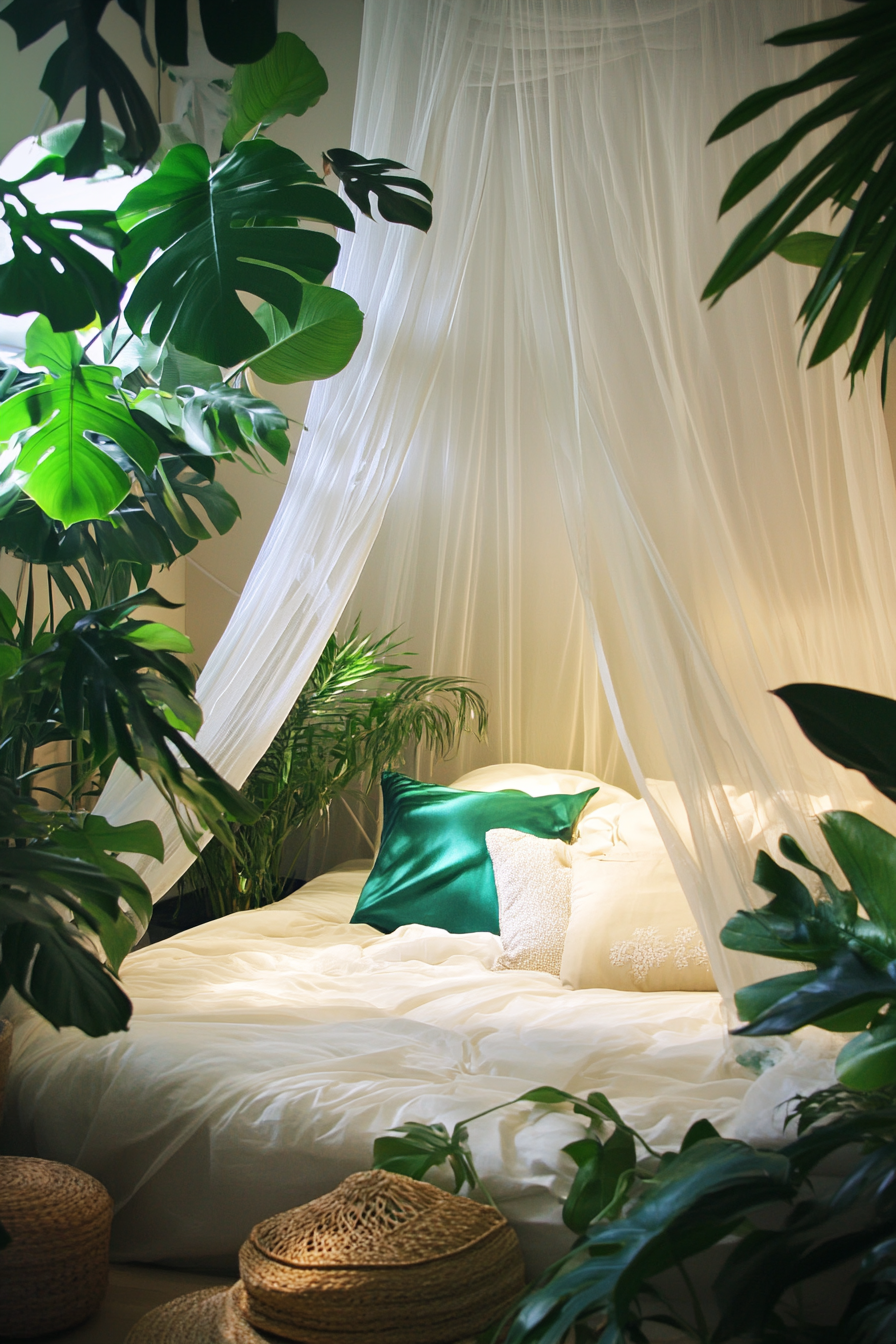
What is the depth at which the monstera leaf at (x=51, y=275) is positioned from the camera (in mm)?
1628

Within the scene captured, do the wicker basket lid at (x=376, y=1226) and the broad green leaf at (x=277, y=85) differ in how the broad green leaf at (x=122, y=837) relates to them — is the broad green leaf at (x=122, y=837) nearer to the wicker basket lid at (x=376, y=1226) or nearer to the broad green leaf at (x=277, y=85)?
the wicker basket lid at (x=376, y=1226)

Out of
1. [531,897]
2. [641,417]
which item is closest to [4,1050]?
[531,897]

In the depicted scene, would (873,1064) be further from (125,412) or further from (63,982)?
(125,412)

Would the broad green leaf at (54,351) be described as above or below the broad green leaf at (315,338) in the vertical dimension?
below

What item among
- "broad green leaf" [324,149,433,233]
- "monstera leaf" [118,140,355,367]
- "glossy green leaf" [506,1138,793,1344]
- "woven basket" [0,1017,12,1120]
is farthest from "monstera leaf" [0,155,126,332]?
"glossy green leaf" [506,1138,793,1344]

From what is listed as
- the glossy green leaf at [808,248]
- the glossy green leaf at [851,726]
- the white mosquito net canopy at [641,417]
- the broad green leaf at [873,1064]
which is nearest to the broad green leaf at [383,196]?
the white mosquito net canopy at [641,417]

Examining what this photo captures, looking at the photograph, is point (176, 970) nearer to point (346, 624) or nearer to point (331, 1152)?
point (331, 1152)

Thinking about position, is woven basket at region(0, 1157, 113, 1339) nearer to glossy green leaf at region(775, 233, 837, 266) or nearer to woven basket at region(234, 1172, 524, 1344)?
woven basket at region(234, 1172, 524, 1344)

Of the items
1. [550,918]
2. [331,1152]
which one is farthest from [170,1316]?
[550,918]

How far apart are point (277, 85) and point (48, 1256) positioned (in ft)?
6.37

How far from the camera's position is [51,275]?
5.45ft

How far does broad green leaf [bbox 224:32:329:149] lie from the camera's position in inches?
71.6

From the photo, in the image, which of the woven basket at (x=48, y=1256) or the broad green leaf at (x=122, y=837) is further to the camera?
the broad green leaf at (x=122, y=837)

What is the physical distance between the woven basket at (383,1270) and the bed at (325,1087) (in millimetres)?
99
